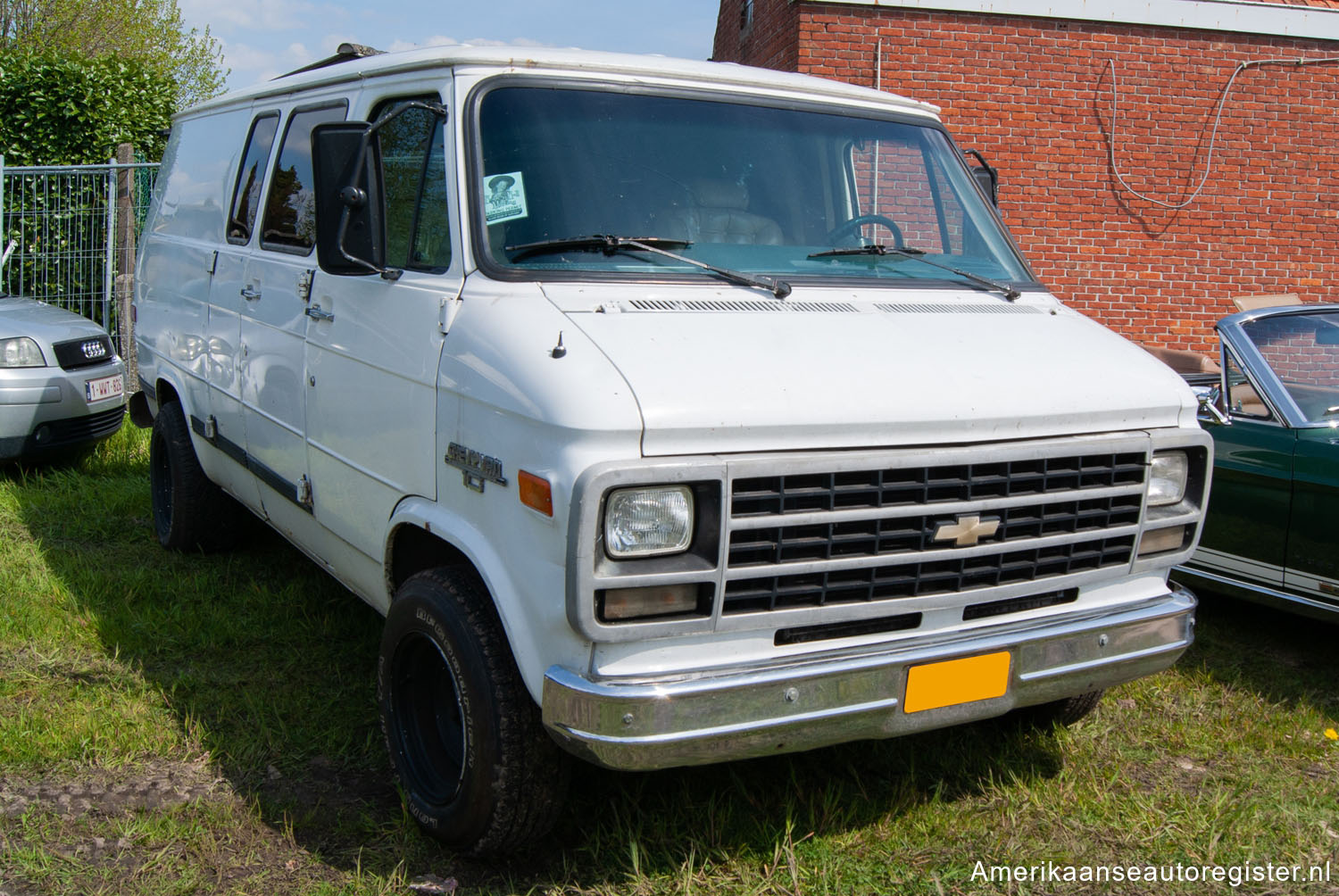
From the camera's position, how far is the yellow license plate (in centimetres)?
281

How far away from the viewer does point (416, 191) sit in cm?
344

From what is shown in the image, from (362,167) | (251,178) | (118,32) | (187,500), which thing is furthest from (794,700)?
(118,32)

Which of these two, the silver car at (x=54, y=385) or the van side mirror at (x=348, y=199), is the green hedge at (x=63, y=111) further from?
the van side mirror at (x=348, y=199)

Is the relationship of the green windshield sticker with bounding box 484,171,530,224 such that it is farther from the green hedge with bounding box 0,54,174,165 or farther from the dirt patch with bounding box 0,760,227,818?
the green hedge with bounding box 0,54,174,165

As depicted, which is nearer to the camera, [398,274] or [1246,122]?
[398,274]

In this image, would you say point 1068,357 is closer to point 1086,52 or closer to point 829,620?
point 829,620

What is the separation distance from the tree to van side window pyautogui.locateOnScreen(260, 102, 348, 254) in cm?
2043

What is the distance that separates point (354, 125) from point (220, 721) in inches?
83.9

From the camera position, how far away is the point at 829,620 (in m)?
2.75

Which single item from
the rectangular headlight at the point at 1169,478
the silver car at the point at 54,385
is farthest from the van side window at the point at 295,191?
the silver car at the point at 54,385

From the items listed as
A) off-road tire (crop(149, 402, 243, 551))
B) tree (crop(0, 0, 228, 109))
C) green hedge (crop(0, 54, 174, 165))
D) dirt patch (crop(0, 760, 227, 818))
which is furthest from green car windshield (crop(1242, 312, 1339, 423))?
tree (crop(0, 0, 228, 109))

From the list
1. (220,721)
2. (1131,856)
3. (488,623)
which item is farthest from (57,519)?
(1131,856)

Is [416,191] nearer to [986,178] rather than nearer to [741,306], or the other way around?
[741,306]

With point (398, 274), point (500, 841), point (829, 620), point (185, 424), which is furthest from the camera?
point (185, 424)
